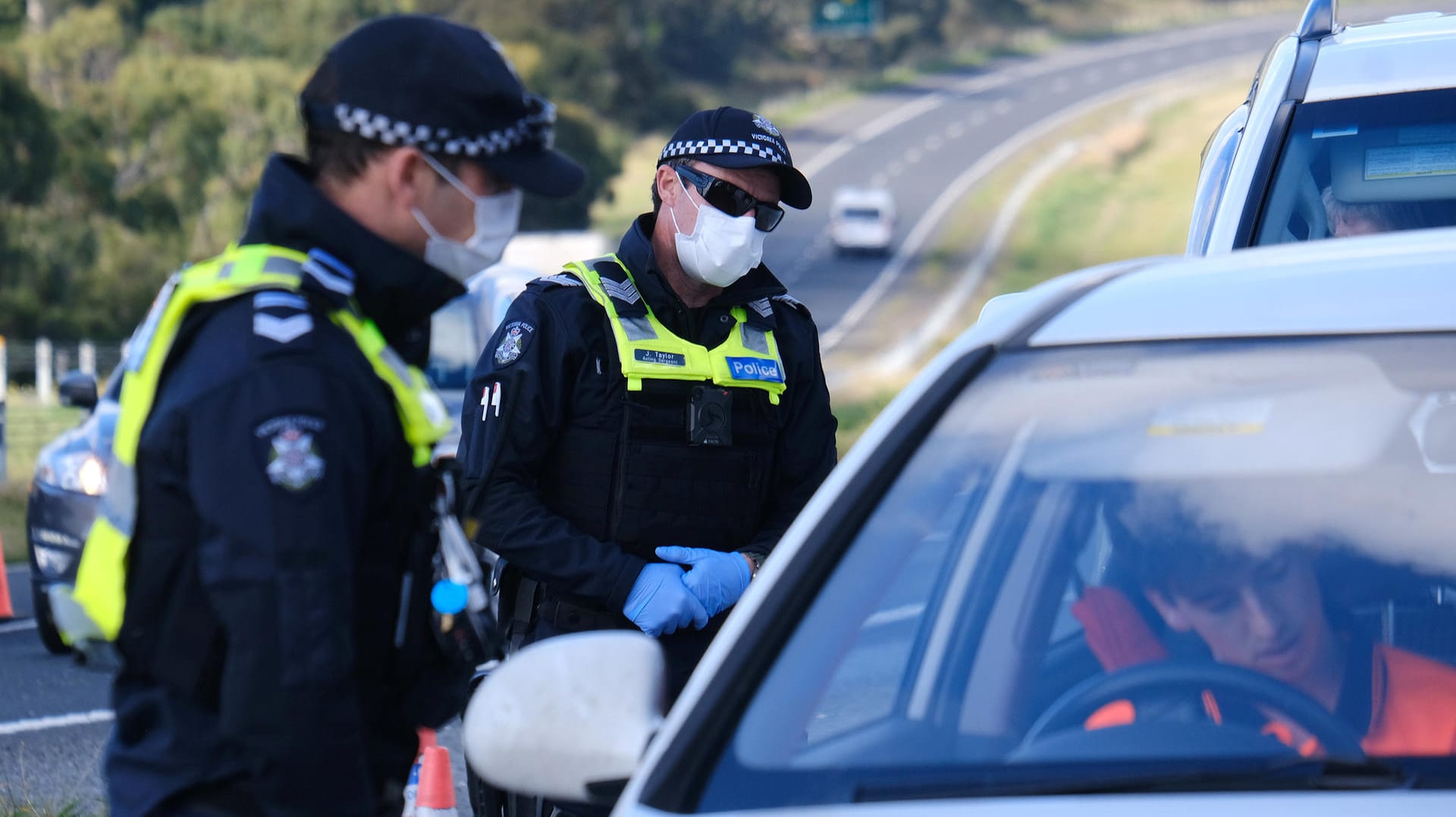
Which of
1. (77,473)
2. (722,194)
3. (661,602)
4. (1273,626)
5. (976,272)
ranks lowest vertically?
(77,473)

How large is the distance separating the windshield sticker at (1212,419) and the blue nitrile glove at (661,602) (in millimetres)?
1427

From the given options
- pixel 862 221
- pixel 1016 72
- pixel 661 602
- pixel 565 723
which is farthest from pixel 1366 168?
pixel 1016 72

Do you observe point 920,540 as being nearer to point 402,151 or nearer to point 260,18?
point 402,151

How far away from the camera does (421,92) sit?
2160mm

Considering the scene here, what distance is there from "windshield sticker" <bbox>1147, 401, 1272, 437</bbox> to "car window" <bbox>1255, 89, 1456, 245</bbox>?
2188mm

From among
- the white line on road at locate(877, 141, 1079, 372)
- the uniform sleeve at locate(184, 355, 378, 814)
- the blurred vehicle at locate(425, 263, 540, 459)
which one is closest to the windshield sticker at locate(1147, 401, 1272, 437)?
the uniform sleeve at locate(184, 355, 378, 814)

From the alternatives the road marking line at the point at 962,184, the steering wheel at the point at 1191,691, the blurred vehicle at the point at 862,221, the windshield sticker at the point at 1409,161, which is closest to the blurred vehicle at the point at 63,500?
the windshield sticker at the point at 1409,161

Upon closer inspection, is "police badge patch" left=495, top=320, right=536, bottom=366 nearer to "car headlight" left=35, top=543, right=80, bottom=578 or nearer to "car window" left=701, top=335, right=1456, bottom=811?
"car window" left=701, top=335, right=1456, bottom=811

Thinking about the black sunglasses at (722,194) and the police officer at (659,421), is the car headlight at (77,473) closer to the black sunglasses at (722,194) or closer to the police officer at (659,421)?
the police officer at (659,421)

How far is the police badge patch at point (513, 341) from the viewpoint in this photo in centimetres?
356

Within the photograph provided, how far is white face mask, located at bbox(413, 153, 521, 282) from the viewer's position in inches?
87.4

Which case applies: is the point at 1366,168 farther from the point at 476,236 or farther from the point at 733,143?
the point at 476,236

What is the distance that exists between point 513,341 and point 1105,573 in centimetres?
158

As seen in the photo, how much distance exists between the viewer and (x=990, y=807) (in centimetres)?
187
